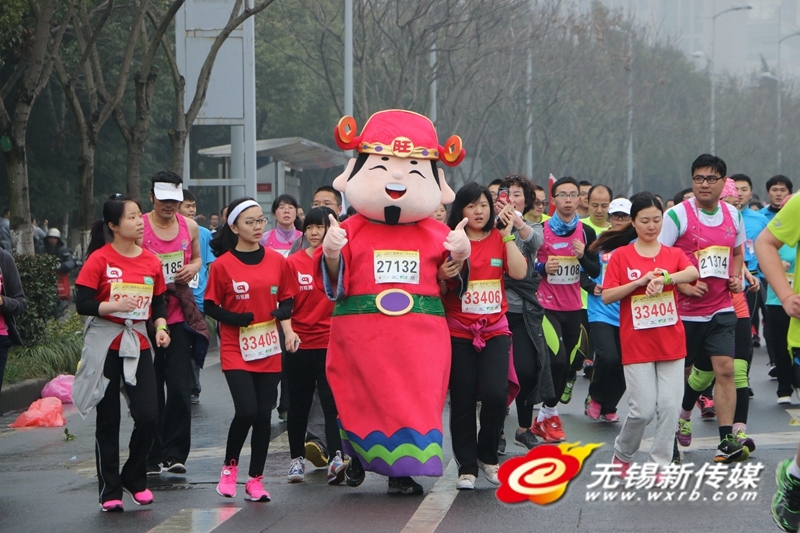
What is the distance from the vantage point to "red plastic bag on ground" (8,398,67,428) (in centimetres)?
1077

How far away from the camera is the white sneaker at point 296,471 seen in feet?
26.0

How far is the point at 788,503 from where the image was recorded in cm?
537

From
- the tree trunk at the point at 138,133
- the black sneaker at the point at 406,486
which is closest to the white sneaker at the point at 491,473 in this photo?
the black sneaker at the point at 406,486

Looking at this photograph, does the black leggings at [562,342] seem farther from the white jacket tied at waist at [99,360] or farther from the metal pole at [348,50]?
the metal pole at [348,50]

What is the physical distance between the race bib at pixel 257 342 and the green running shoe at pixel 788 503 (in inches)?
123

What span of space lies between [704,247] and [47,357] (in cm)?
705

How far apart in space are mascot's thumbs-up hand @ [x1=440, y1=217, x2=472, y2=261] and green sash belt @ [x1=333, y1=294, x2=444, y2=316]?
299mm

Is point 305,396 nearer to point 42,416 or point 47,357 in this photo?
point 42,416

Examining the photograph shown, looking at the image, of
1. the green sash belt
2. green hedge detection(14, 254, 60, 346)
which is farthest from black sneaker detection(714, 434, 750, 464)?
green hedge detection(14, 254, 60, 346)

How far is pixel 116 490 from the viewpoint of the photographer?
7.11 metres

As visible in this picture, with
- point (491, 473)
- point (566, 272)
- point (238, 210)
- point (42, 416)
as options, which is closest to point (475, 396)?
point (491, 473)

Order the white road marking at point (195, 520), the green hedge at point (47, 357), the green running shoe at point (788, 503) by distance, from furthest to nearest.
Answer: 1. the green hedge at point (47, 357)
2. the white road marking at point (195, 520)
3. the green running shoe at point (788, 503)

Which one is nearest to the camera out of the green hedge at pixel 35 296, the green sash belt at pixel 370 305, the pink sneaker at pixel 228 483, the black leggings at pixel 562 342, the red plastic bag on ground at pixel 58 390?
the green sash belt at pixel 370 305

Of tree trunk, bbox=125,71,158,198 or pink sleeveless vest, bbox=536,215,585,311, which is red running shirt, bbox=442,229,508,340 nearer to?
pink sleeveless vest, bbox=536,215,585,311
